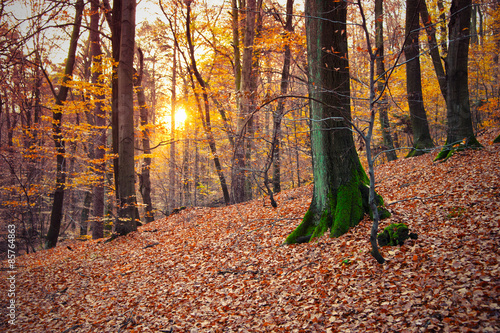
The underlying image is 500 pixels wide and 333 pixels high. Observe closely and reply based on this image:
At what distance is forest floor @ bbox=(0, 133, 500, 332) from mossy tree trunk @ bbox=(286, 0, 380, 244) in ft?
1.17

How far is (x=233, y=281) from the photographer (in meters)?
4.41

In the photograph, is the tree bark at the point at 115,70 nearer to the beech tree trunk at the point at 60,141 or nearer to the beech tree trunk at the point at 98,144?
the beech tree trunk at the point at 98,144

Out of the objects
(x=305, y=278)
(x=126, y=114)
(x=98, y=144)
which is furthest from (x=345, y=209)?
(x=98, y=144)

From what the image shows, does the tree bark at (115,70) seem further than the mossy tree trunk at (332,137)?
Yes

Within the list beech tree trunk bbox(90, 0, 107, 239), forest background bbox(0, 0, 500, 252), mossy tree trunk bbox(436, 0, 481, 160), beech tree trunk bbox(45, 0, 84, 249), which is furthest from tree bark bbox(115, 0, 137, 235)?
mossy tree trunk bbox(436, 0, 481, 160)

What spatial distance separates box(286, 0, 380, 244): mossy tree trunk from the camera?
15.1ft

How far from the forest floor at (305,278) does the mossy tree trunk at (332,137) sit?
0.36m

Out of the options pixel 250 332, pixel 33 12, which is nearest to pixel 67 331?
pixel 250 332

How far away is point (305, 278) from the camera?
3.82 metres

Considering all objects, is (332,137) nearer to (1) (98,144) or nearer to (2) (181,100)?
(1) (98,144)

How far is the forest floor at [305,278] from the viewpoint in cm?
272

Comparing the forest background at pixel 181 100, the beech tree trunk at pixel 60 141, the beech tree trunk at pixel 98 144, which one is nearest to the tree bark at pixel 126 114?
the forest background at pixel 181 100

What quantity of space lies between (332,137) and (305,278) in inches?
94.6

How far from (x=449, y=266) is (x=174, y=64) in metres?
15.5
